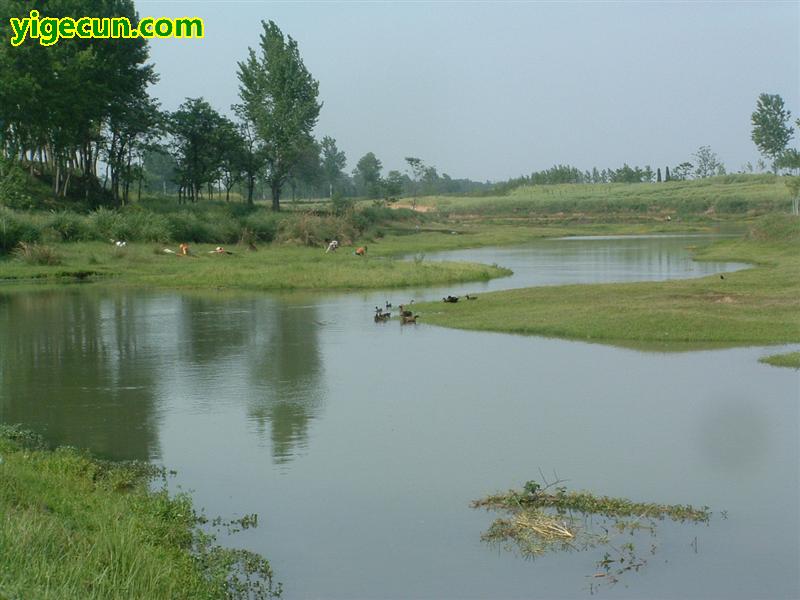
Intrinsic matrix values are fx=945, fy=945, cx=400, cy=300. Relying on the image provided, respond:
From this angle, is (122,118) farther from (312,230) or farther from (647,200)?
(647,200)

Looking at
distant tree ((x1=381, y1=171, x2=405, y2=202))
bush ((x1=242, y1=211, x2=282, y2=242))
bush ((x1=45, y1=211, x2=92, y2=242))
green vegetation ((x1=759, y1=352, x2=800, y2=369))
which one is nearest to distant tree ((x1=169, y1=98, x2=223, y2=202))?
bush ((x1=242, y1=211, x2=282, y2=242))

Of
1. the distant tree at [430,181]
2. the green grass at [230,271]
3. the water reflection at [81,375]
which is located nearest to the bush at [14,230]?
the green grass at [230,271]

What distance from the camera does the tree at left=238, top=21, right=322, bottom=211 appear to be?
2258 inches

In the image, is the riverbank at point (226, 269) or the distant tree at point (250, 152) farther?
the distant tree at point (250, 152)

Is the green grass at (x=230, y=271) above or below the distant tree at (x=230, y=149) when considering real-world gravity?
below

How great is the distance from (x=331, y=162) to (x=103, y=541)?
365 feet

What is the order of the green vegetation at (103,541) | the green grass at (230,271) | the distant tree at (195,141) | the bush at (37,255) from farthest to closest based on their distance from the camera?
the distant tree at (195,141)
the bush at (37,255)
the green grass at (230,271)
the green vegetation at (103,541)

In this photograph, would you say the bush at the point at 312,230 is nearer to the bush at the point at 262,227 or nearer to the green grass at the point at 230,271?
the bush at the point at 262,227

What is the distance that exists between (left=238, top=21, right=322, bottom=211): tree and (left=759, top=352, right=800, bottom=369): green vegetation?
146 ft

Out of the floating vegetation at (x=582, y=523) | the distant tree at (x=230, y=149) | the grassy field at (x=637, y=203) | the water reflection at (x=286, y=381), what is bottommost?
the floating vegetation at (x=582, y=523)

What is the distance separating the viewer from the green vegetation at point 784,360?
49.0ft

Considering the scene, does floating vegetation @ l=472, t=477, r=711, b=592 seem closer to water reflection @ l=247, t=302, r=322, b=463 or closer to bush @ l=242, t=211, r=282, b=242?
water reflection @ l=247, t=302, r=322, b=463

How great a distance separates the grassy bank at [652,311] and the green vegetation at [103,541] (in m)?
11.0

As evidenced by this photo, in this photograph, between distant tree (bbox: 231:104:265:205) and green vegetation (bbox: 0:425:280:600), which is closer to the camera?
green vegetation (bbox: 0:425:280:600)
